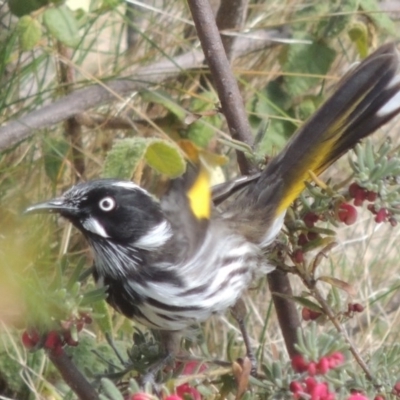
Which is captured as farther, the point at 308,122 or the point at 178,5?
the point at 178,5

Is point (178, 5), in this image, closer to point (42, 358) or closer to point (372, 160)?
point (42, 358)

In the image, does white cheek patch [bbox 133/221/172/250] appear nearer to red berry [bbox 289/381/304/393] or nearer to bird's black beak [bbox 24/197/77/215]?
bird's black beak [bbox 24/197/77/215]

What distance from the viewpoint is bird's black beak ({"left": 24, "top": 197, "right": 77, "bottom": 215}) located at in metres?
0.97

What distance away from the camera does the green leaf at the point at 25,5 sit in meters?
1.50

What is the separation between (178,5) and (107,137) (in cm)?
44

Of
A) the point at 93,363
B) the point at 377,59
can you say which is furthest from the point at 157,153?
the point at 377,59

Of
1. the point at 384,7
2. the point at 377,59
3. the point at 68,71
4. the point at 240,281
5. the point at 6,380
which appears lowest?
the point at 6,380

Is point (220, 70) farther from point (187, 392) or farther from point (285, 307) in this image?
point (187, 392)

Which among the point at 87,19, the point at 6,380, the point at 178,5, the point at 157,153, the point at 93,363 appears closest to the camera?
the point at 93,363

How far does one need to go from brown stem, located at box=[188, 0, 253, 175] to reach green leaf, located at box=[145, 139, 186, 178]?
31cm

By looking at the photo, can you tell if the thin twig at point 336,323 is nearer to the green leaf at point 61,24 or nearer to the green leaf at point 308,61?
the green leaf at point 61,24

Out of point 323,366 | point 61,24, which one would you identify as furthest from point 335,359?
point 61,24

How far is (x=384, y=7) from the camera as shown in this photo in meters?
1.80

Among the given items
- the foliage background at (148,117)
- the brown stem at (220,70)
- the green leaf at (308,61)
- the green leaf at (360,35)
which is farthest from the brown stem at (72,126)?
the brown stem at (220,70)
